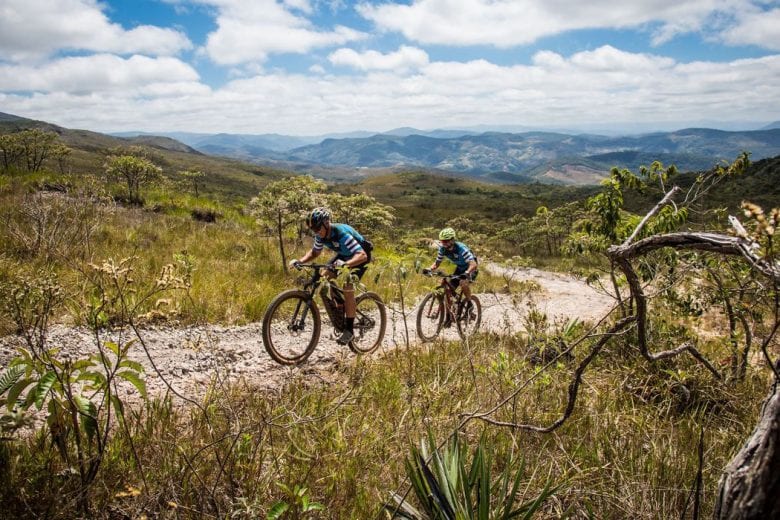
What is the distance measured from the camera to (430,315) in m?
8.61

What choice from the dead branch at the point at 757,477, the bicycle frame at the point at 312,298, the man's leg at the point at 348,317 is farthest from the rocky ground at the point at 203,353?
the dead branch at the point at 757,477

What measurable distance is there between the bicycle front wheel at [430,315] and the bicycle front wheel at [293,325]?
95.9 inches

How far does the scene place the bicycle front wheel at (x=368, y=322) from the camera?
7.27 metres

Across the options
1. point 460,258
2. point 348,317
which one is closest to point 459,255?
point 460,258

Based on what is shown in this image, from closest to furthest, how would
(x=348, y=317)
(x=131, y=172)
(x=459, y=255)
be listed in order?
1. (x=348, y=317)
2. (x=459, y=255)
3. (x=131, y=172)

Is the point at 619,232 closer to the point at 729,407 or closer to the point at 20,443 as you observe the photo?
the point at 729,407

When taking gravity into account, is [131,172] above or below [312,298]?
above

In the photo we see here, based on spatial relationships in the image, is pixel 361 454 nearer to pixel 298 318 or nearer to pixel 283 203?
pixel 298 318

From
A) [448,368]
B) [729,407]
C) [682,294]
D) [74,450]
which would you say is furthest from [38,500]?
[682,294]

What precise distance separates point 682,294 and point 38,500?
705cm

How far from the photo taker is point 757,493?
1164 millimetres

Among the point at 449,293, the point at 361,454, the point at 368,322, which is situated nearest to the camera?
the point at 361,454

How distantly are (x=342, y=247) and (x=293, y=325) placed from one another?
1.42 metres

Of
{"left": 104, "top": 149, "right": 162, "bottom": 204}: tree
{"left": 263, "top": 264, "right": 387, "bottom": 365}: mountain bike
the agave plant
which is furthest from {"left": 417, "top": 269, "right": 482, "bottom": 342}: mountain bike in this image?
{"left": 104, "top": 149, "right": 162, "bottom": 204}: tree
